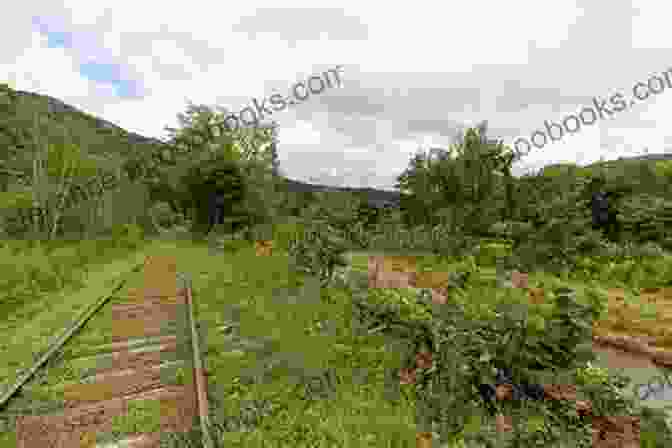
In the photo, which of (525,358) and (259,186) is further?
(259,186)

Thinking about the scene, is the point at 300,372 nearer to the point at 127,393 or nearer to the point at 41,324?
the point at 127,393

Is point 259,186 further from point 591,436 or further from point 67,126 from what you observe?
point 591,436

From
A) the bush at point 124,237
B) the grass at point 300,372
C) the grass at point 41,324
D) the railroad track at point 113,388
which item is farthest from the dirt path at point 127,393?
the bush at point 124,237

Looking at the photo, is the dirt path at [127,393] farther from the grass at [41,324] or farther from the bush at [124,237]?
the bush at [124,237]

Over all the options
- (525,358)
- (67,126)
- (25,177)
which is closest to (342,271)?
(525,358)

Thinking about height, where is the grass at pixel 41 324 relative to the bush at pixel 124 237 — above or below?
below

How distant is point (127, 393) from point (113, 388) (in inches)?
9.5

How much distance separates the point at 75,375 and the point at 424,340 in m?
4.01

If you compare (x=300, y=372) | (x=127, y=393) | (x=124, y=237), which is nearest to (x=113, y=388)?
(x=127, y=393)

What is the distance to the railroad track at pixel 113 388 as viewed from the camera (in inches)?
120

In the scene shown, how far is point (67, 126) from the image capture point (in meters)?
15.9

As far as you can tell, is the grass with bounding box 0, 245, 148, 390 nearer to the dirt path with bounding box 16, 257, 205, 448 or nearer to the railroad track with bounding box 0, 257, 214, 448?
the railroad track with bounding box 0, 257, 214, 448

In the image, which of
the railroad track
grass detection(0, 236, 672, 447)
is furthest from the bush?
the railroad track

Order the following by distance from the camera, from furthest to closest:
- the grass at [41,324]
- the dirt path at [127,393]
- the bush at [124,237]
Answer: the bush at [124,237] < the grass at [41,324] < the dirt path at [127,393]
